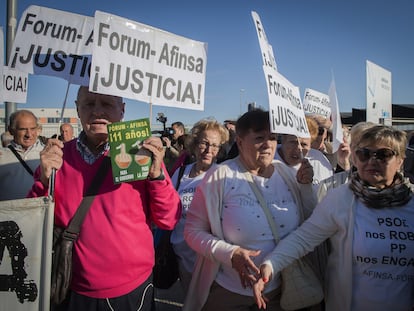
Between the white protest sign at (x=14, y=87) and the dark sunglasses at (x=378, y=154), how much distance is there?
3.38 meters

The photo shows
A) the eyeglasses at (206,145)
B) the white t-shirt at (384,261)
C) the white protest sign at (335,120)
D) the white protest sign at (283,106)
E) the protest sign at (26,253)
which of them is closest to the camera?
the protest sign at (26,253)

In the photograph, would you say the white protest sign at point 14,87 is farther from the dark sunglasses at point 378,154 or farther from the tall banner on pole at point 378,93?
the tall banner on pole at point 378,93

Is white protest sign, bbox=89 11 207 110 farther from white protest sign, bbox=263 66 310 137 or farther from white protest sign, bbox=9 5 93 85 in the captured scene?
white protest sign, bbox=263 66 310 137

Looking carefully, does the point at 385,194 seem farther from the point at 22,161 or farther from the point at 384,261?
the point at 22,161

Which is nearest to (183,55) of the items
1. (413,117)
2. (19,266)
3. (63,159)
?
(63,159)

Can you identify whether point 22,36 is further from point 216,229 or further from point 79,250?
point 216,229

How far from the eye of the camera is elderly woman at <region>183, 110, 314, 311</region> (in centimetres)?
208

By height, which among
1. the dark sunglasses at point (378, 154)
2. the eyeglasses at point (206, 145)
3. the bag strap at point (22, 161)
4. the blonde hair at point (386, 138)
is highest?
the blonde hair at point (386, 138)

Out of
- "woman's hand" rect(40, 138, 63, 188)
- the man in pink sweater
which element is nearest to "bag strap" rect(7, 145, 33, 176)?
the man in pink sweater

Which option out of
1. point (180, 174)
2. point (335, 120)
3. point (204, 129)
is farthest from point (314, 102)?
point (180, 174)

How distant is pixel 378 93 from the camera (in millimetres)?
4504

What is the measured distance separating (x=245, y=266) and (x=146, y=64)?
53.9 inches

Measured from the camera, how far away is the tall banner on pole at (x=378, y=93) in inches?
170

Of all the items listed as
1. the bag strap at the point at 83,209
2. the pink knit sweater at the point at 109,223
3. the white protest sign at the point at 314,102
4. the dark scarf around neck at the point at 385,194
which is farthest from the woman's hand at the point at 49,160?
the white protest sign at the point at 314,102
